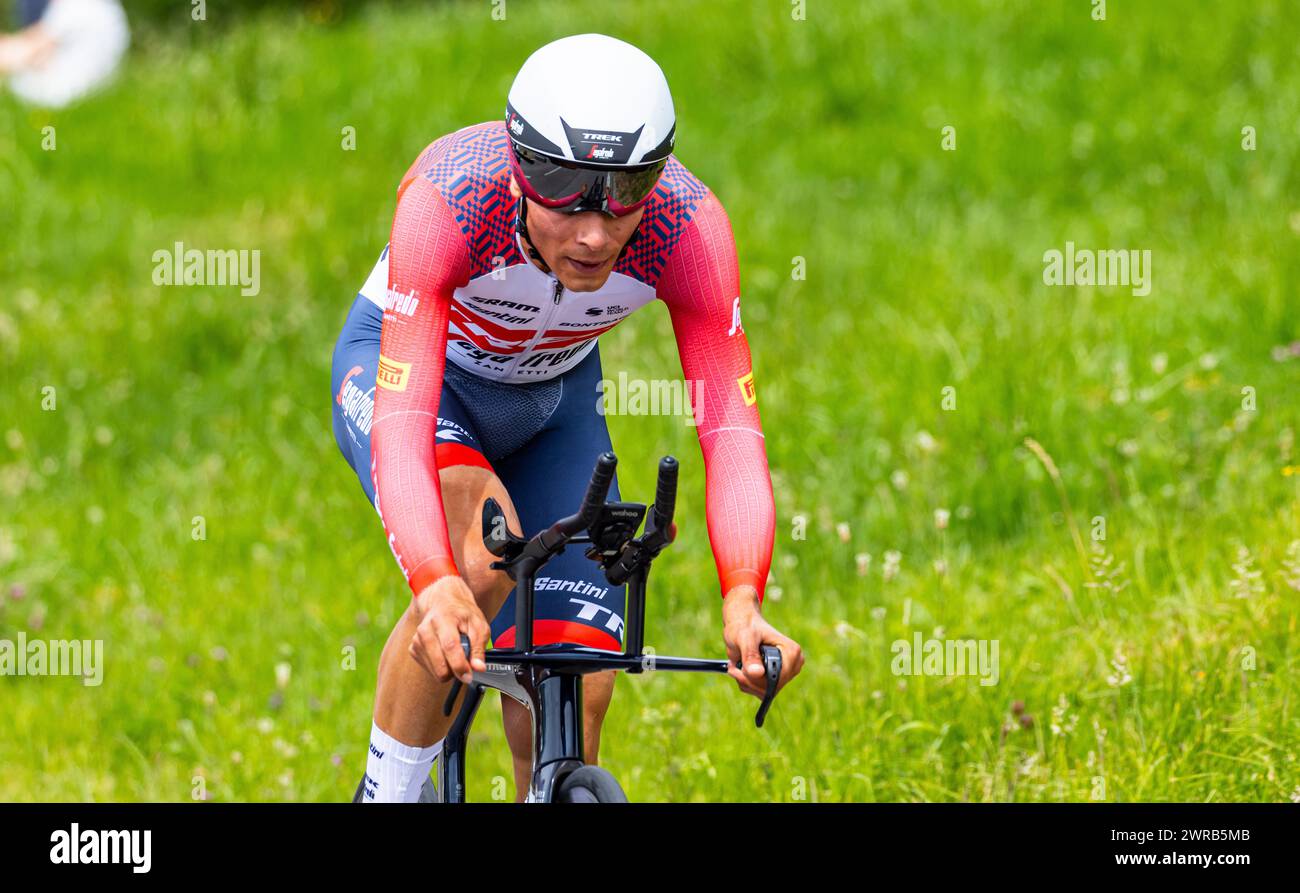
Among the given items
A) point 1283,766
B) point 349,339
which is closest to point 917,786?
point 1283,766

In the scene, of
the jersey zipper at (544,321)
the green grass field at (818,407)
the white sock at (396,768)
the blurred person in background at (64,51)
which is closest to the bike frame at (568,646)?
the white sock at (396,768)

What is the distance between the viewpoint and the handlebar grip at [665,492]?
369cm

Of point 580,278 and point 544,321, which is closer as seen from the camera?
point 580,278

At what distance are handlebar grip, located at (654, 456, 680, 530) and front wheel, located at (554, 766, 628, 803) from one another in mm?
701

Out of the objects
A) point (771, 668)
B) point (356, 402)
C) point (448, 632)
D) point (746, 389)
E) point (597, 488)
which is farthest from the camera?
point (356, 402)

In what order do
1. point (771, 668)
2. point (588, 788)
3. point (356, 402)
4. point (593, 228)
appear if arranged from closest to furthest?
point (771, 668) < point (588, 788) < point (593, 228) < point (356, 402)

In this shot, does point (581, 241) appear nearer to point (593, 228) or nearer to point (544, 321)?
point (593, 228)

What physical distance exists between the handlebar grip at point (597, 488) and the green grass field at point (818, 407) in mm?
2560

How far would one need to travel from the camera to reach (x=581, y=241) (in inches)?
169

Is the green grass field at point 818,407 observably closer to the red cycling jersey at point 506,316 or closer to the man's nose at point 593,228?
the red cycling jersey at point 506,316

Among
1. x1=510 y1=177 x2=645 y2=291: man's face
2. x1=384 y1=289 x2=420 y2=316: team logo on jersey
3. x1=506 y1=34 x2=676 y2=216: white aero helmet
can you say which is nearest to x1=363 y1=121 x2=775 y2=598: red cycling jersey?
x1=384 y1=289 x2=420 y2=316: team logo on jersey

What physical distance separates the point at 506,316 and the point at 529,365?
37 cm
